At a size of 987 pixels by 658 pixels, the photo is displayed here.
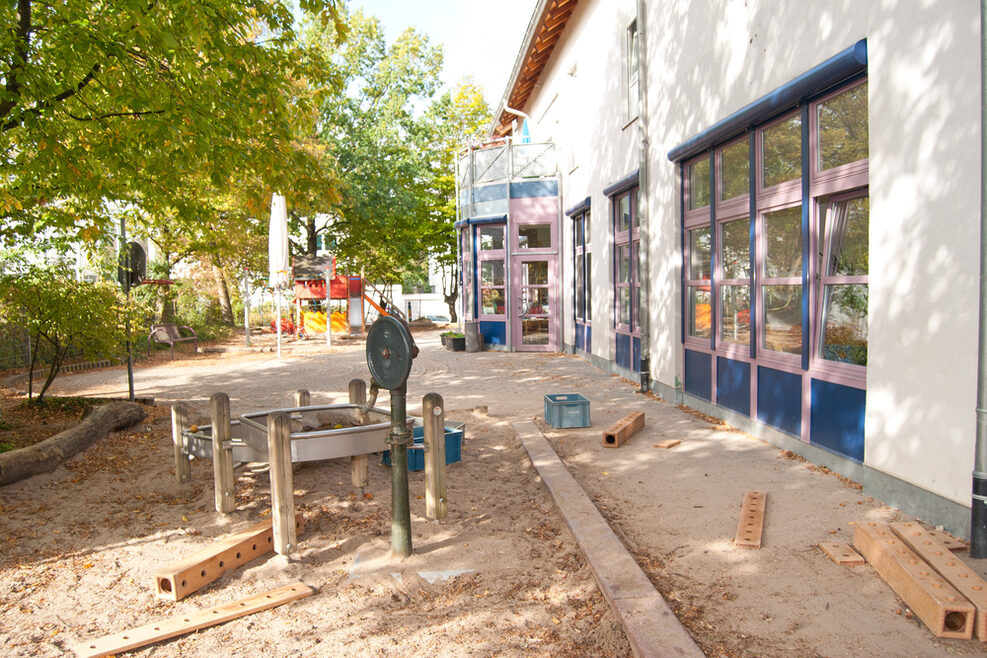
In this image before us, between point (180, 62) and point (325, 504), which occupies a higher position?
point (180, 62)

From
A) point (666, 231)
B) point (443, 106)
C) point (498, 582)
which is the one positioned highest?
point (443, 106)

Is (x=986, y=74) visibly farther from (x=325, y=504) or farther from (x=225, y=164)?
(x=225, y=164)

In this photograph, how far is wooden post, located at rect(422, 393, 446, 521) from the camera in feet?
14.5

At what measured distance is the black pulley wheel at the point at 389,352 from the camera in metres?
3.91

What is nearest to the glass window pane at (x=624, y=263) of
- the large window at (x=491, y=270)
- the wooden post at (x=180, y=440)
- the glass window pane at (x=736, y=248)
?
the glass window pane at (x=736, y=248)

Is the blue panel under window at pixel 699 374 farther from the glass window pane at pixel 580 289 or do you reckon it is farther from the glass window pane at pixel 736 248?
the glass window pane at pixel 580 289

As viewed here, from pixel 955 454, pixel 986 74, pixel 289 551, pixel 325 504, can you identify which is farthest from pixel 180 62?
pixel 955 454

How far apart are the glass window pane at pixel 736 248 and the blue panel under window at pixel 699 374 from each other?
1.07 meters

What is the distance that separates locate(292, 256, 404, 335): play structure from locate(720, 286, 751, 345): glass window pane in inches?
668

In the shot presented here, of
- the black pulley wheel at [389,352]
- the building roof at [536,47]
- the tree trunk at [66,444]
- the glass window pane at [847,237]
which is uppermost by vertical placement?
the building roof at [536,47]

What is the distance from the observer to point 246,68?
722 cm

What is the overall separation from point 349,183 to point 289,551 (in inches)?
849

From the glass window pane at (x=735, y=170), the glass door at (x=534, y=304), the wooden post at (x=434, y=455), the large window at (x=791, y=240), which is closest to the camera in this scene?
the wooden post at (x=434, y=455)

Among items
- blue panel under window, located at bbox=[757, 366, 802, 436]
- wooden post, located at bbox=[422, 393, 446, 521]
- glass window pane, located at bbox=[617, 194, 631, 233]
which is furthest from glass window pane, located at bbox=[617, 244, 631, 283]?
wooden post, located at bbox=[422, 393, 446, 521]
